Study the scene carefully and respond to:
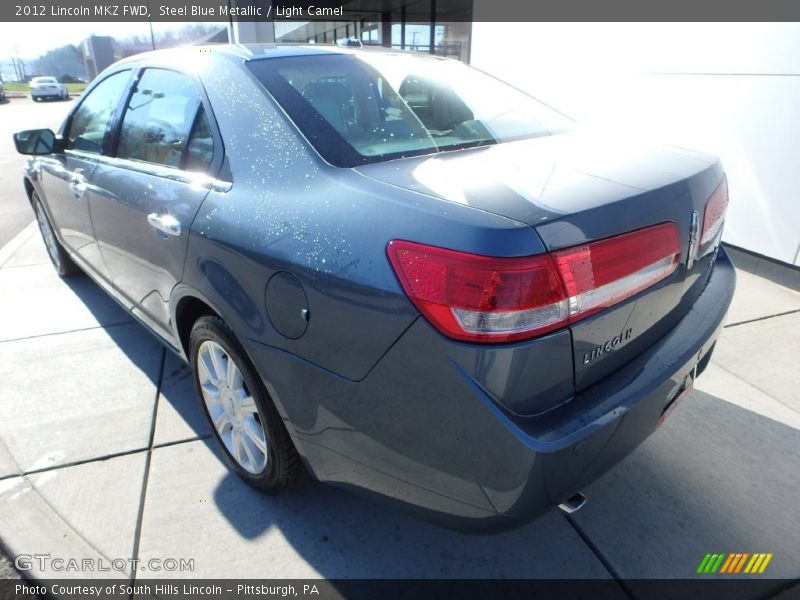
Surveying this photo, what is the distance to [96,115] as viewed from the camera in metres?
3.19

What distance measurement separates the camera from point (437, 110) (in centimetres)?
223

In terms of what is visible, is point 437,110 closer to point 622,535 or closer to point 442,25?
point 622,535

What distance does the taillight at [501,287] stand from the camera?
127 cm

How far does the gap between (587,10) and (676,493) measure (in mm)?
5183

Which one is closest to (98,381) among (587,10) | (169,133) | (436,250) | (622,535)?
(169,133)

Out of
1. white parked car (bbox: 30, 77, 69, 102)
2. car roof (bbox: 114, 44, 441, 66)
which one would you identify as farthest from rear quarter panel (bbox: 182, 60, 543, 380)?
white parked car (bbox: 30, 77, 69, 102)

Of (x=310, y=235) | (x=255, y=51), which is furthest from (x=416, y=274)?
(x=255, y=51)

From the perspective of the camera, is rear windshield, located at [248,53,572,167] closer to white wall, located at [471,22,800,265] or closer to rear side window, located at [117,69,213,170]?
rear side window, located at [117,69,213,170]

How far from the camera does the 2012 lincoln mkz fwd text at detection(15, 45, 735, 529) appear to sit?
1312 mm

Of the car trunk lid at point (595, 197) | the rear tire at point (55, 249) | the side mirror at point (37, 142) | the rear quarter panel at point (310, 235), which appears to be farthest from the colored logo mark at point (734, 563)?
the rear tire at point (55, 249)

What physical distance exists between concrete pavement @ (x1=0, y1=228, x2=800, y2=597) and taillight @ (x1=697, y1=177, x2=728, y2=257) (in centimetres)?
100

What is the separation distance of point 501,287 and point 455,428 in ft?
1.20

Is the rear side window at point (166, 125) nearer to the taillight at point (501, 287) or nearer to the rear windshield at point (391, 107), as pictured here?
the rear windshield at point (391, 107)

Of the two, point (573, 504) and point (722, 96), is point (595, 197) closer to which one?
point (573, 504)
